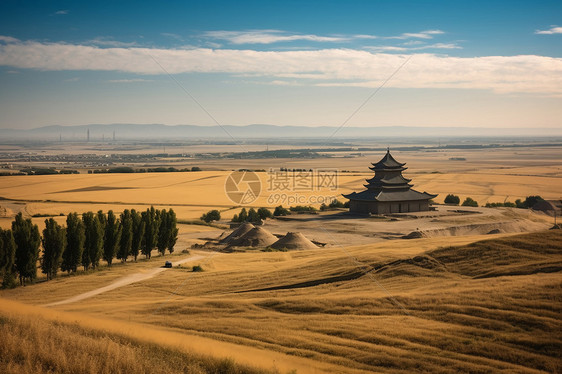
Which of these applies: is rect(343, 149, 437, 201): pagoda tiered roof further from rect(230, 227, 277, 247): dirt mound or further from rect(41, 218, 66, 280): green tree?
rect(41, 218, 66, 280): green tree

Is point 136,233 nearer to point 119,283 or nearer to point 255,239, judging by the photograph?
point 119,283

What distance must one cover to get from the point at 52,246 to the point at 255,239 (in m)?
19.8

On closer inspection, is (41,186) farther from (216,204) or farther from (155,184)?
(216,204)

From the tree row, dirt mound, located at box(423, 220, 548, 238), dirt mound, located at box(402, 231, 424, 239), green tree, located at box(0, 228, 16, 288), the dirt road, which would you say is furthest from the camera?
dirt mound, located at box(423, 220, 548, 238)

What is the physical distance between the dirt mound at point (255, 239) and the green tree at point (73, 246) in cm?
1650

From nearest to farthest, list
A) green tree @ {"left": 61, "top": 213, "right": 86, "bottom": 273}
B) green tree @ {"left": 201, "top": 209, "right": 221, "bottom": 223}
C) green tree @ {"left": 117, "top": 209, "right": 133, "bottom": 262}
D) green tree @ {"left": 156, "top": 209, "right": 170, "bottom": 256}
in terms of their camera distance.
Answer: green tree @ {"left": 61, "top": 213, "right": 86, "bottom": 273} → green tree @ {"left": 117, "top": 209, "right": 133, "bottom": 262} → green tree @ {"left": 156, "top": 209, "right": 170, "bottom": 256} → green tree @ {"left": 201, "top": 209, "right": 221, "bottom": 223}

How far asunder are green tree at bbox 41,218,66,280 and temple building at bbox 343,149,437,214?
38.6 meters

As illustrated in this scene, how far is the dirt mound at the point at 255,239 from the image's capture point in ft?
168

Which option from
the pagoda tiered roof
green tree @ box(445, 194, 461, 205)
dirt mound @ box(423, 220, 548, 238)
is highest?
the pagoda tiered roof

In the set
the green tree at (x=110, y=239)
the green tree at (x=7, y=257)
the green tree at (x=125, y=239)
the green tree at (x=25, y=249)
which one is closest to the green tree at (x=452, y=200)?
the green tree at (x=125, y=239)

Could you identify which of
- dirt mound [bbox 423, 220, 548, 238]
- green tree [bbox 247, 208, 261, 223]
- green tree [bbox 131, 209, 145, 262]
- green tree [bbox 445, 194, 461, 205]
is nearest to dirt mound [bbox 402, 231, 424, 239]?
dirt mound [bbox 423, 220, 548, 238]

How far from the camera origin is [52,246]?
36625 mm

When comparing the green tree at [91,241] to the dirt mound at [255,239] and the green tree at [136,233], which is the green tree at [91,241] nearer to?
the green tree at [136,233]

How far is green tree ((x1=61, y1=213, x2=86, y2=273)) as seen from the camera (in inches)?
1489
